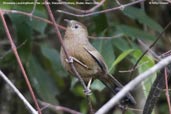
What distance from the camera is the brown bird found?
2299mm

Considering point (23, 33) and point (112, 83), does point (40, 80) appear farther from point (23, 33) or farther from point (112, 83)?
point (112, 83)

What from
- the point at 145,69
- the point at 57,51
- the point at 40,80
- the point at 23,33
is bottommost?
the point at 40,80

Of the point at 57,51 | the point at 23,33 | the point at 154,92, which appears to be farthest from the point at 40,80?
the point at 154,92

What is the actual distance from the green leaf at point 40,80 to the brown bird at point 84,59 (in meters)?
0.69

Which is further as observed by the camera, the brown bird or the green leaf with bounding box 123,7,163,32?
the green leaf with bounding box 123,7,163,32

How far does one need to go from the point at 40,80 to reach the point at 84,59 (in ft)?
3.00

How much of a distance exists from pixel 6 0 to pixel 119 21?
1008 mm

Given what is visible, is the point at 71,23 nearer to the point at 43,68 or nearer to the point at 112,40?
the point at 112,40

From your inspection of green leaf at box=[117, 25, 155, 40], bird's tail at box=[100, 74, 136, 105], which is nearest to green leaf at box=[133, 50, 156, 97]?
bird's tail at box=[100, 74, 136, 105]

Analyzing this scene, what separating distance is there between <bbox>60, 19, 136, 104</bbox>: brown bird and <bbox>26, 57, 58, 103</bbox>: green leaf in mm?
691

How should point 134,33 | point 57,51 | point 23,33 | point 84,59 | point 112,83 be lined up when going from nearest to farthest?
point 84,59
point 112,83
point 23,33
point 134,33
point 57,51

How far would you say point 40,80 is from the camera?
3.18 metres

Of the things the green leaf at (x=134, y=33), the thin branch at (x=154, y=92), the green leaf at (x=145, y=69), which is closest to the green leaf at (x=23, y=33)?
the green leaf at (x=134, y=33)

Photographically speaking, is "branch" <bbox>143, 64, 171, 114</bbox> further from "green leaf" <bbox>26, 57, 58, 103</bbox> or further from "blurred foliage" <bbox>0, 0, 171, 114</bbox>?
"green leaf" <bbox>26, 57, 58, 103</bbox>
